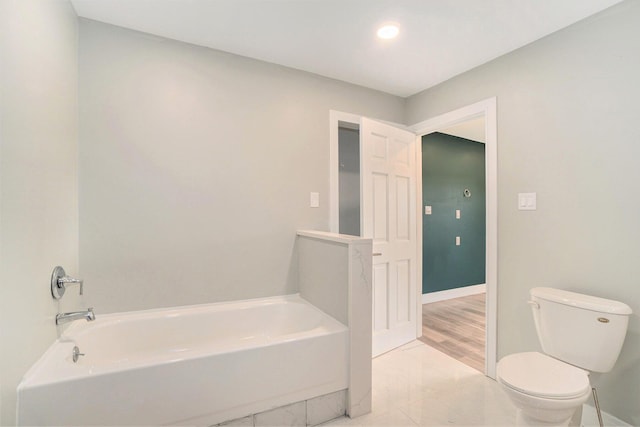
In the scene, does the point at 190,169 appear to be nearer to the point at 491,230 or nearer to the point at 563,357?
the point at 491,230

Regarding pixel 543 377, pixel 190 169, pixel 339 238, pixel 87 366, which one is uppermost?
pixel 190 169

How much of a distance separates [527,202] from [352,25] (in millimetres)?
1611

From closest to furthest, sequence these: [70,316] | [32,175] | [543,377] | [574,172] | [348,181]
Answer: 1. [32,175]
2. [543,377]
3. [70,316]
4. [574,172]
5. [348,181]

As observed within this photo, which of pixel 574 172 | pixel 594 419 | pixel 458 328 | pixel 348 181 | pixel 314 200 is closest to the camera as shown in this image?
pixel 594 419

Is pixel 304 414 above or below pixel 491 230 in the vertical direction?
below

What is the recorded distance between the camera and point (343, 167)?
3098 millimetres

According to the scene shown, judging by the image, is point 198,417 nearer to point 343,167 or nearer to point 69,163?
point 69,163

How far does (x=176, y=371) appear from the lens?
1306 millimetres

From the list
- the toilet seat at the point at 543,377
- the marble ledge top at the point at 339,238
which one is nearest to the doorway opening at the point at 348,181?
the marble ledge top at the point at 339,238

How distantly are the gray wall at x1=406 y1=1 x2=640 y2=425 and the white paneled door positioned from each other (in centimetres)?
77

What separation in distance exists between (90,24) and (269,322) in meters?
2.23

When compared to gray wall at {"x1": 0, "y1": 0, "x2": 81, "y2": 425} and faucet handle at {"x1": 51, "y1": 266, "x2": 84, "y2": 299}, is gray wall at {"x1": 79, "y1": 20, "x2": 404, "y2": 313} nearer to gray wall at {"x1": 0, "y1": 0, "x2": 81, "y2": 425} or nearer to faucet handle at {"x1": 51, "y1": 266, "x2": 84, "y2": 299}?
gray wall at {"x1": 0, "y1": 0, "x2": 81, "y2": 425}

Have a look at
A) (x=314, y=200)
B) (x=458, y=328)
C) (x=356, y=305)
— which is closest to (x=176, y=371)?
(x=356, y=305)

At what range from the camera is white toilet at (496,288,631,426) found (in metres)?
1.27
